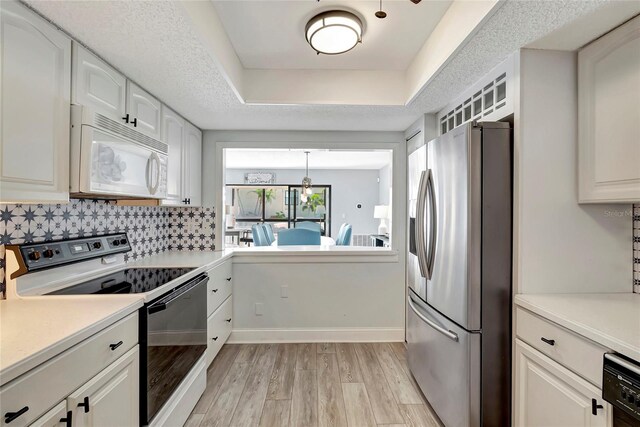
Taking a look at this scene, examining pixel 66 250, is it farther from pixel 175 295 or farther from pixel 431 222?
pixel 431 222

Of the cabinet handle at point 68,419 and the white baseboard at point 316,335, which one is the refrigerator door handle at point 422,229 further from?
the cabinet handle at point 68,419

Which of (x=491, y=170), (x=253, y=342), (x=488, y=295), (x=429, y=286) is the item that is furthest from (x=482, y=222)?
(x=253, y=342)

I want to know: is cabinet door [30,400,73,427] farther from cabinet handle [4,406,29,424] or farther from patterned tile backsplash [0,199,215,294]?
patterned tile backsplash [0,199,215,294]

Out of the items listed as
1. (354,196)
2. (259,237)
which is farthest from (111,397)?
(354,196)

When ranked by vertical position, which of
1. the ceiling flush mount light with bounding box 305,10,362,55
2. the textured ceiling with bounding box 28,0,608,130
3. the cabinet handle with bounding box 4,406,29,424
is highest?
the ceiling flush mount light with bounding box 305,10,362,55

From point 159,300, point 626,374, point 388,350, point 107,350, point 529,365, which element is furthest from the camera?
point 388,350

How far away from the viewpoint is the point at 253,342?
297 centimetres

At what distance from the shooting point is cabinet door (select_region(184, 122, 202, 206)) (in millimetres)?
2688

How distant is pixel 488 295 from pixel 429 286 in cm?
43

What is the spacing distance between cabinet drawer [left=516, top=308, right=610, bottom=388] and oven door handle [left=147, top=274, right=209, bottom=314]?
5.90 feet

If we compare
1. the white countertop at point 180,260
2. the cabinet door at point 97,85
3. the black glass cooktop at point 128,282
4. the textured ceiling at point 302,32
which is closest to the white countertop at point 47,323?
the black glass cooktop at point 128,282

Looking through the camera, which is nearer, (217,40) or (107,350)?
(107,350)

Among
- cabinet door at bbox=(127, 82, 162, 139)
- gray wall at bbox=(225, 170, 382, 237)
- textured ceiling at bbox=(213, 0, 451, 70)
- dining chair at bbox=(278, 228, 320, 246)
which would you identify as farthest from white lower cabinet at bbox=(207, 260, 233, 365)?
gray wall at bbox=(225, 170, 382, 237)

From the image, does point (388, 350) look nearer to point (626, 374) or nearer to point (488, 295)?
point (488, 295)
